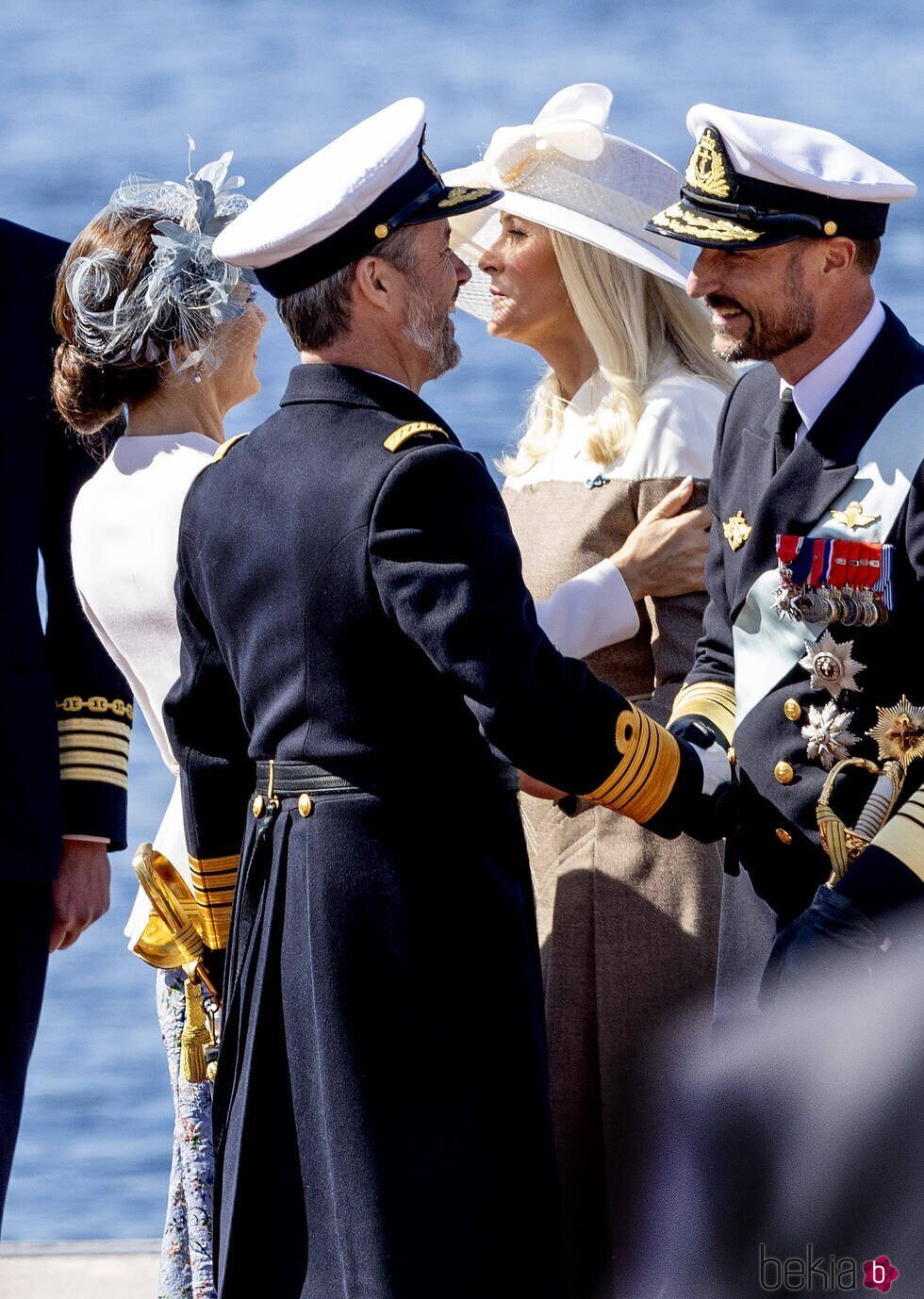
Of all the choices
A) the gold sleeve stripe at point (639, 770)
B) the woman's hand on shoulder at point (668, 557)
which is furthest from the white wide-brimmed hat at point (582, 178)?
the gold sleeve stripe at point (639, 770)

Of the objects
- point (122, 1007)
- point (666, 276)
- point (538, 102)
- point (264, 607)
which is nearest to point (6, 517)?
point (264, 607)

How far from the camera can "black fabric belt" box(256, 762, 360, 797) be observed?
278cm

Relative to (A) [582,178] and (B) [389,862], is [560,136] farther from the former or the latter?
(B) [389,862]

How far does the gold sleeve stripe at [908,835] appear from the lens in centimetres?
274

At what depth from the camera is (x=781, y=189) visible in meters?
2.92

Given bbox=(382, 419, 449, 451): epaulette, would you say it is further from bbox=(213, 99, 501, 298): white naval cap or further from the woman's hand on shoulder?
the woman's hand on shoulder

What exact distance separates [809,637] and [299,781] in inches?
26.9

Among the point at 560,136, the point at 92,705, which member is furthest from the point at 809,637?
the point at 560,136

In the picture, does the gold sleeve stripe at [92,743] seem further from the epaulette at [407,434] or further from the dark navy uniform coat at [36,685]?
the epaulette at [407,434]

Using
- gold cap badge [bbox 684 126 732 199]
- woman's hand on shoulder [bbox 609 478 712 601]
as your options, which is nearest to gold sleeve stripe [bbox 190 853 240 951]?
woman's hand on shoulder [bbox 609 478 712 601]

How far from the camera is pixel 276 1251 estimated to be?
9.27 ft

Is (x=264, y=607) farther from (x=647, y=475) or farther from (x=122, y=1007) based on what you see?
(x=122, y=1007)

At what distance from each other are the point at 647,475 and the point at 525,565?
251mm

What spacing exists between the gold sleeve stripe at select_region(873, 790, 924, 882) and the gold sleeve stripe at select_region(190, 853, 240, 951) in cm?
90
